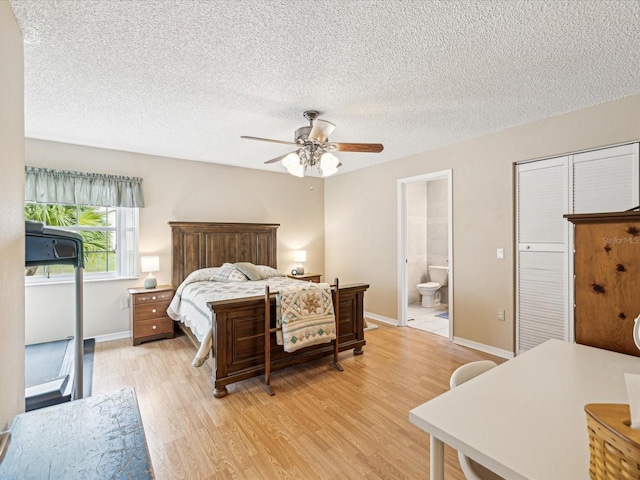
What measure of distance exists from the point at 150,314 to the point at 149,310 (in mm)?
54

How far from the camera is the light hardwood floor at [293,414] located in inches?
70.5

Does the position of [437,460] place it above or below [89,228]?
below

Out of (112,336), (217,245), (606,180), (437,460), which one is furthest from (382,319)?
(437,460)

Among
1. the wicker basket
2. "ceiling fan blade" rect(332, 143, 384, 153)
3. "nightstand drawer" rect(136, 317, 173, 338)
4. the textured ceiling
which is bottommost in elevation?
"nightstand drawer" rect(136, 317, 173, 338)

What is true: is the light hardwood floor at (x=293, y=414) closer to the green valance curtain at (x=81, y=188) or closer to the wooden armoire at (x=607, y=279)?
the wooden armoire at (x=607, y=279)

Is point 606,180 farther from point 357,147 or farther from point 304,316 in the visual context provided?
point 304,316

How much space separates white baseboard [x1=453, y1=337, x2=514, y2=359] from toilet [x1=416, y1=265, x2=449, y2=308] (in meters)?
1.94

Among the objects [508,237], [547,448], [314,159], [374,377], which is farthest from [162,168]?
[547,448]

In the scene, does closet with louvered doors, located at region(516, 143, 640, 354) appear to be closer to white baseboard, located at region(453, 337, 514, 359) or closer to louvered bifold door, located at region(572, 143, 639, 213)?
louvered bifold door, located at region(572, 143, 639, 213)

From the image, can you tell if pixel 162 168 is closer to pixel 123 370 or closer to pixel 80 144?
pixel 80 144

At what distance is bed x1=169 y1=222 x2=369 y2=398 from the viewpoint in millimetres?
2617

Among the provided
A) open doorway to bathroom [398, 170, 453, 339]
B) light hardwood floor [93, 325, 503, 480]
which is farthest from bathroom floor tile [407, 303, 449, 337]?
light hardwood floor [93, 325, 503, 480]

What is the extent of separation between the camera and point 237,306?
2652 millimetres

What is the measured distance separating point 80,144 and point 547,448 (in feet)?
16.3
